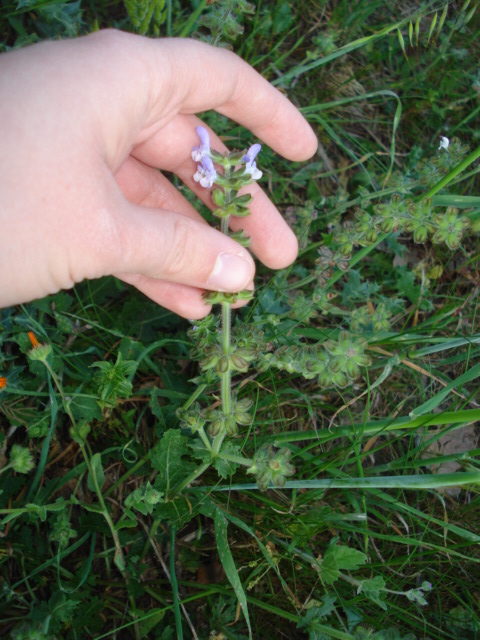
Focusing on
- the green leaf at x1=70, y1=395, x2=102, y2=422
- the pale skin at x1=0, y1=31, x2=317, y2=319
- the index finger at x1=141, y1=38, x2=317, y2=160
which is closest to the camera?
the pale skin at x1=0, y1=31, x2=317, y2=319

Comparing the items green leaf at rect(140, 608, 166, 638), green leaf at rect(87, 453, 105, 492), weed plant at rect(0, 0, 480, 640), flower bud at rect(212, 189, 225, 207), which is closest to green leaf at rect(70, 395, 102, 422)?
weed plant at rect(0, 0, 480, 640)

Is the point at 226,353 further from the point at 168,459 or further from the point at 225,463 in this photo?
the point at 168,459

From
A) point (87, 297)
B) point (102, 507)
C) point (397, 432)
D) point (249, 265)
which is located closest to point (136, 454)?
point (102, 507)

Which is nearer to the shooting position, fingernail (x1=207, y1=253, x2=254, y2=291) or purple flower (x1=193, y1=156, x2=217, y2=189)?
fingernail (x1=207, y1=253, x2=254, y2=291)

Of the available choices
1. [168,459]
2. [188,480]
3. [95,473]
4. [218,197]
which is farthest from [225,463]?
[218,197]

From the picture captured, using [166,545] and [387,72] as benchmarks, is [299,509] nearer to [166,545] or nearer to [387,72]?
[166,545]

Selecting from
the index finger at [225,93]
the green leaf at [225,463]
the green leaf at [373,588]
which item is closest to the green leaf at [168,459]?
the green leaf at [225,463]

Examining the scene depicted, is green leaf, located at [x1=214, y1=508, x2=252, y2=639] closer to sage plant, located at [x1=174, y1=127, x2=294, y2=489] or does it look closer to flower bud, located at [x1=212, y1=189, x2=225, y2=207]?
sage plant, located at [x1=174, y1=127, x2=294, y2=489]
